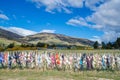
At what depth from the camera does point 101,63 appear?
35750 millimetres

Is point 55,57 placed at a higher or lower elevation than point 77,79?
higher

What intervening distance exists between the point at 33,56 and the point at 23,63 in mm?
1951

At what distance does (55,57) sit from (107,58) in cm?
794

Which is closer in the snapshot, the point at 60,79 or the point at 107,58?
the point at 60,79

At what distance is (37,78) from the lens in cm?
2730

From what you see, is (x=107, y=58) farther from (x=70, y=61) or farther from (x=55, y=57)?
(x=55, y=57)

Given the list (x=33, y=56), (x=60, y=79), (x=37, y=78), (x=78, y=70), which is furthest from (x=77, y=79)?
(x=33, y=56)

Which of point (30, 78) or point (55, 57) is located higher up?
point (55, 57)

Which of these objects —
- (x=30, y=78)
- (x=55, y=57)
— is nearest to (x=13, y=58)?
(x=55, y=57)

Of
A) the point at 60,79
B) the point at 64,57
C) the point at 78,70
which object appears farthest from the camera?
the point at 64,57

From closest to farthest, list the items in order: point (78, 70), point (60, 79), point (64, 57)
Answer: point (60, 79) < point (78, 70) < point (64, 57)

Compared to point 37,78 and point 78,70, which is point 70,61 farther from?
point 37,78

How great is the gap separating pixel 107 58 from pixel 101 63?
1.17m

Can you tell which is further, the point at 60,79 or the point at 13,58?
the point at 13,58
